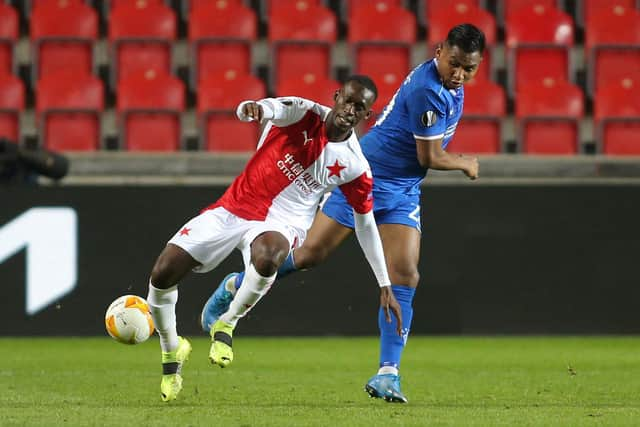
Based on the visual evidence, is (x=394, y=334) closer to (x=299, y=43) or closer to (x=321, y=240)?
(x=321, y=240)

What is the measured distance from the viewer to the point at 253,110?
578 cm

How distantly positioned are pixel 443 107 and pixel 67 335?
4868 millimetres

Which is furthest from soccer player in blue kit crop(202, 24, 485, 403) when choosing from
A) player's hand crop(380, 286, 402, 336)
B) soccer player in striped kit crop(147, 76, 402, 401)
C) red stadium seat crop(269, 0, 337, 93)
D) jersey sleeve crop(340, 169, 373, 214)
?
red stadium seat crop(269, 0, 337, 93)

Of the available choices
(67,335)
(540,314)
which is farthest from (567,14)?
(67,335)

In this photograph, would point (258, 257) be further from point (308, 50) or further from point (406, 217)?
point (308, 50)

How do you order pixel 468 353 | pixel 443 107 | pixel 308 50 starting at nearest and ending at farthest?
pixel 443 107
pixel 468 353
pixel 308 50

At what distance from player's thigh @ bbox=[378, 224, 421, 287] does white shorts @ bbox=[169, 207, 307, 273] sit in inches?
23.7

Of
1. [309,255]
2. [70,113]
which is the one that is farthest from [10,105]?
[309,255]

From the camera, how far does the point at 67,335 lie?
10242 millimetres

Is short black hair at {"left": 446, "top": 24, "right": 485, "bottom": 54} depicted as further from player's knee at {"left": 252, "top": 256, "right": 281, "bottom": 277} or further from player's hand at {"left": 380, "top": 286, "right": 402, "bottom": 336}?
player's knee at {"left": 252, "top": 256, "right": 281, "bottom": 277}

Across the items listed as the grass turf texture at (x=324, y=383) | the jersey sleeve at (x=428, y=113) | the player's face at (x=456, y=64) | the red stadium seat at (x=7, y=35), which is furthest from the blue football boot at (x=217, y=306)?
the red stadium seat at (x=7, y=35)

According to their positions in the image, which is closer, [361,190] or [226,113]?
[361,190]

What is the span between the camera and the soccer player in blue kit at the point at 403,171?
6.34 metres

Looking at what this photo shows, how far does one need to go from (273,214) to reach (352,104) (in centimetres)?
81
